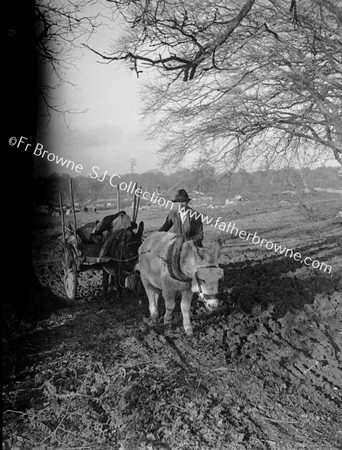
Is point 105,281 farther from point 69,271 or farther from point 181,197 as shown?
point 181,197

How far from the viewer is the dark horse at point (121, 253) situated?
2762 millimetres

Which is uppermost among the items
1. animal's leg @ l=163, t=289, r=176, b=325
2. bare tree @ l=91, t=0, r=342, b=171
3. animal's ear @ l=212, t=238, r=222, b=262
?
bare tree @ l=91, t=0, r=342, b=171

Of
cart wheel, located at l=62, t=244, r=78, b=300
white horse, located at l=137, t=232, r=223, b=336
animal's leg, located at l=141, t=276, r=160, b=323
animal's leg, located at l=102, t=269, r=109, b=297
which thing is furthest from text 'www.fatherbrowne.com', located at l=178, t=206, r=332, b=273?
cart wheel, located at l=62, t=244, r=78, b=300

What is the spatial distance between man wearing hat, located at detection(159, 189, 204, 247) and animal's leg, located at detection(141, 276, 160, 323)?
1.38ft

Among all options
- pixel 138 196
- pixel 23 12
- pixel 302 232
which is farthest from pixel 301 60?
pixel 23 12

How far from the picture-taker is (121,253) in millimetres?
2832

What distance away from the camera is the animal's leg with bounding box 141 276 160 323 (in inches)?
102

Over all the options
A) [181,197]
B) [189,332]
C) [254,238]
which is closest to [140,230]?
[181,197]

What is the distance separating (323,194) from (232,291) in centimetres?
181

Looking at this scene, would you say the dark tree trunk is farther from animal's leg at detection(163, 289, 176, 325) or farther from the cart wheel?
animal's leg at detection(163, 289, 176, 325)

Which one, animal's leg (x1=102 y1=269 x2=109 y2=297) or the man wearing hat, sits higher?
the man wearing hat

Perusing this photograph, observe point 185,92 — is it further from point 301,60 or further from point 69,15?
point 301,60

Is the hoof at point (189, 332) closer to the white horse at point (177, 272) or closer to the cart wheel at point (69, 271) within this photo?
the white horse at point (177, 272)

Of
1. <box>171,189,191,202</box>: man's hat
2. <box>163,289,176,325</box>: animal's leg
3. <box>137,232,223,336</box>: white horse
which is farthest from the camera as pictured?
<box>171,189,191,202</box>: man's hat
